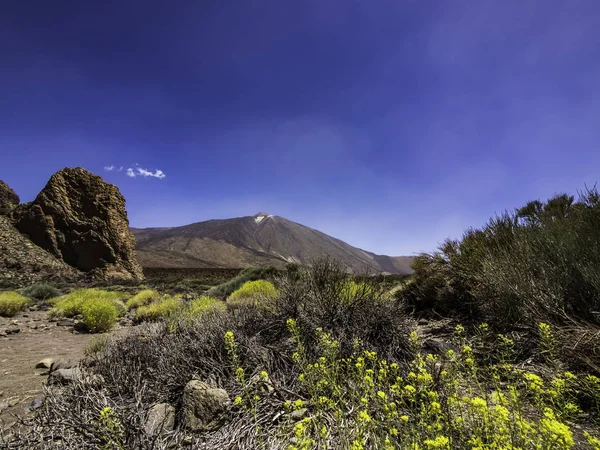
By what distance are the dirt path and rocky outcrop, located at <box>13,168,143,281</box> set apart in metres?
18.1

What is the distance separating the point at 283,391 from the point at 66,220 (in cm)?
3105

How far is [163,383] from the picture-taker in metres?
2.84

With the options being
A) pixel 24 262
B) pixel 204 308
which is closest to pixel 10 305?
pixel 204 308

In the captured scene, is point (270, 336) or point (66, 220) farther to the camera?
point (66, 220)

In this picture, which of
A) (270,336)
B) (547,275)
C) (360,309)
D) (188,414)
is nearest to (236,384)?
(188,414)

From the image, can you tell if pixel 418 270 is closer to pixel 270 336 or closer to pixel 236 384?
pixel 270 336

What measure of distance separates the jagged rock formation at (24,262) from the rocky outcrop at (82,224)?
0.81 metres

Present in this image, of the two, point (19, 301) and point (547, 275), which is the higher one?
point (547, 275)

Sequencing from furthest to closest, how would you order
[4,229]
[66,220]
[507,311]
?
[66,220]
[4,229]
[507,311]

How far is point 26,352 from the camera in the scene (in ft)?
17.2

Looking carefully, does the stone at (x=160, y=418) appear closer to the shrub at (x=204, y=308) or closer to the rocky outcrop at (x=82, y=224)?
the shrub at (x=204, y=308)

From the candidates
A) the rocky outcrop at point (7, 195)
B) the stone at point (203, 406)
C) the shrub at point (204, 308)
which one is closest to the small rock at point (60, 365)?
the shrub at point (204, 308)

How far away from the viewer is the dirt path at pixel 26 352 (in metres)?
3.23

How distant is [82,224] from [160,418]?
30.2 meters
